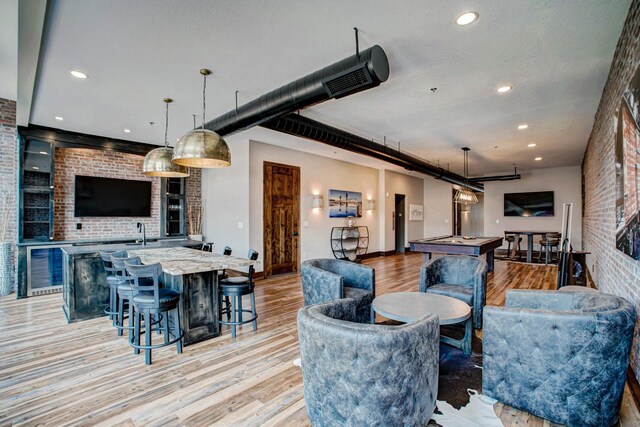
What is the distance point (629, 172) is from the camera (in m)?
2.52

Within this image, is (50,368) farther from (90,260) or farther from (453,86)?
(453,86)

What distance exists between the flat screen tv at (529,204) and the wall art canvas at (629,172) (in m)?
8.54

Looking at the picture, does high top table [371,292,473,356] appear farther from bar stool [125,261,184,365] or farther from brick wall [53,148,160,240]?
brick wall [53,148,160,240]

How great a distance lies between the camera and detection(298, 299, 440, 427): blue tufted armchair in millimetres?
1707

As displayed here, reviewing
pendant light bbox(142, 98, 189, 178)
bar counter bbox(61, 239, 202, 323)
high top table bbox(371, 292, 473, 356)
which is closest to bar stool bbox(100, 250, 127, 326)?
bar counter bbox(61, 239, 202, 323)

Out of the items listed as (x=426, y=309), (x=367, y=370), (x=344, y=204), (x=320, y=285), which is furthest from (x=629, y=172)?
(x=344, y=204)

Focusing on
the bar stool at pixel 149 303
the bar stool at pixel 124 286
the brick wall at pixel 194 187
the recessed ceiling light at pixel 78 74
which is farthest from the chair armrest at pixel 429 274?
the brick wall at pixel 194 187

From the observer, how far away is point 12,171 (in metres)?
5.39

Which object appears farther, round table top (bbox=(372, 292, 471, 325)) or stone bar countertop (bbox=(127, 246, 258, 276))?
stone bar countertop (bbox=(127, 246, 258, 276))

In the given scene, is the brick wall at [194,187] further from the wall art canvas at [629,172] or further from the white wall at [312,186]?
the wall art canvas at [629,172]

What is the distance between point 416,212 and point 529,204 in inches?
147

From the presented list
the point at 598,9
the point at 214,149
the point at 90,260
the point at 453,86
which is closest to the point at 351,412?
the point at 214,149

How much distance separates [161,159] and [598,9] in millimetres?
4672

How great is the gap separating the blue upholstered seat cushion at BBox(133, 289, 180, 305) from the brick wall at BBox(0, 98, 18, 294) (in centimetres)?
401
